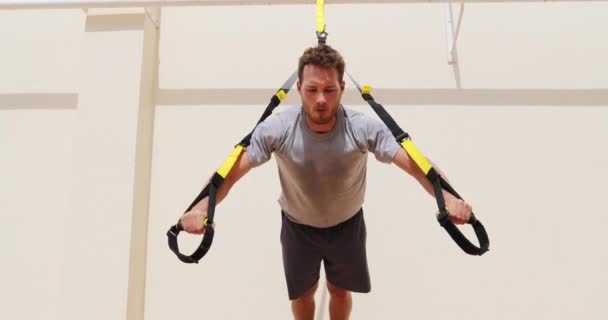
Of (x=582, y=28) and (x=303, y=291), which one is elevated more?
(x=582, y=28)

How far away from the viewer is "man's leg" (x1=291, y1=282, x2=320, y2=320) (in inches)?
77.7

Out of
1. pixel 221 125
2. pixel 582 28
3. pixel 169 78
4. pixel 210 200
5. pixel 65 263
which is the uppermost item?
pixel 582 28

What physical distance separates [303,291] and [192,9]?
1797 mm

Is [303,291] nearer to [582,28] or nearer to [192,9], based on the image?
[192,9]

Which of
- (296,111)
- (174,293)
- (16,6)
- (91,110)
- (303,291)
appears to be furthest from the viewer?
(174,293)

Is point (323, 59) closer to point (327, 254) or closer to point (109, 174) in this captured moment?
point (327, 254)

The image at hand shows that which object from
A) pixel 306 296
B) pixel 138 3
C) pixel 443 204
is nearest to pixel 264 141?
pixel 443 204

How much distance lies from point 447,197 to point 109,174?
69.3 inches

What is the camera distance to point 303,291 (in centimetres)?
192

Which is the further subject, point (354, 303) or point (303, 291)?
point (354, 303)

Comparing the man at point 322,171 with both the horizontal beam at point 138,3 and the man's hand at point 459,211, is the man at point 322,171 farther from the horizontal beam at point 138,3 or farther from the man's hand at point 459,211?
the horizontal beam at point 138,3

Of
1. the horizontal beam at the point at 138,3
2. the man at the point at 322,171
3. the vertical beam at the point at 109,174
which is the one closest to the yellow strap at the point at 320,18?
the man at the point at 322,171

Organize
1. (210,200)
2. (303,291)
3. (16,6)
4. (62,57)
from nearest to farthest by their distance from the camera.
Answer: (210,200) < (303,291) < (16,6) < (62,57)

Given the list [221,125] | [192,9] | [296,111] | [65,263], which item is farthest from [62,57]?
[296,111]
